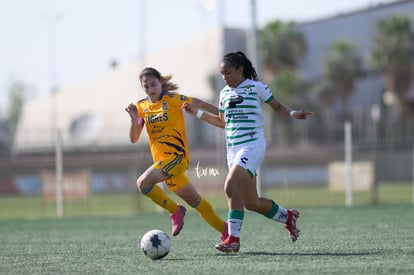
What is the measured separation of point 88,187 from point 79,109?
49.3 m

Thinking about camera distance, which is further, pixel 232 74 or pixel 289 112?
pixel 232 74

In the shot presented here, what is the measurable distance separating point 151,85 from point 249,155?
1594mm

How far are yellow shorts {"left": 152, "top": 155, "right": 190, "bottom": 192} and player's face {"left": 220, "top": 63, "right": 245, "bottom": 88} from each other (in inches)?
49.0

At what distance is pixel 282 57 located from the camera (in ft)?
194

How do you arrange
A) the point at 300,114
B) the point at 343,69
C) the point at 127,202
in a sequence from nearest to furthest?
the point at 300,114
the point at 127,202
the point at 343,69

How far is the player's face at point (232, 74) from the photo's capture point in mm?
8805

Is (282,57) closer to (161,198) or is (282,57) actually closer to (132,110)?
(161,198)

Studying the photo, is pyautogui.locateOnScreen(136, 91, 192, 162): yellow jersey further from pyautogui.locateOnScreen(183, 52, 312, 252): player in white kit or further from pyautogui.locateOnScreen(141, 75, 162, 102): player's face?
pyautogui.locateOnScreen(183, 52, 312, 252): player in white kit

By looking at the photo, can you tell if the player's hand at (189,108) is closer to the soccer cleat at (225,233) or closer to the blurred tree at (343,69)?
the soccer cleat at (225,233)

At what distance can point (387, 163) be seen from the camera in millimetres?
35281

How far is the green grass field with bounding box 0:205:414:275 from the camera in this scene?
7.54 metres

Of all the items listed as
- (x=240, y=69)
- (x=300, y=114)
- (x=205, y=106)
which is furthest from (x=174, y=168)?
(x=300, y=114)

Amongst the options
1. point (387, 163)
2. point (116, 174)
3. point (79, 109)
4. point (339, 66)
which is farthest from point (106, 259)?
point (79, 109)

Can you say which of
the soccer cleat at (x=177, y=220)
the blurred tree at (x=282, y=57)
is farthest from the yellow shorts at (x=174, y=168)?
the blurred tree at (x=282, y=57)
